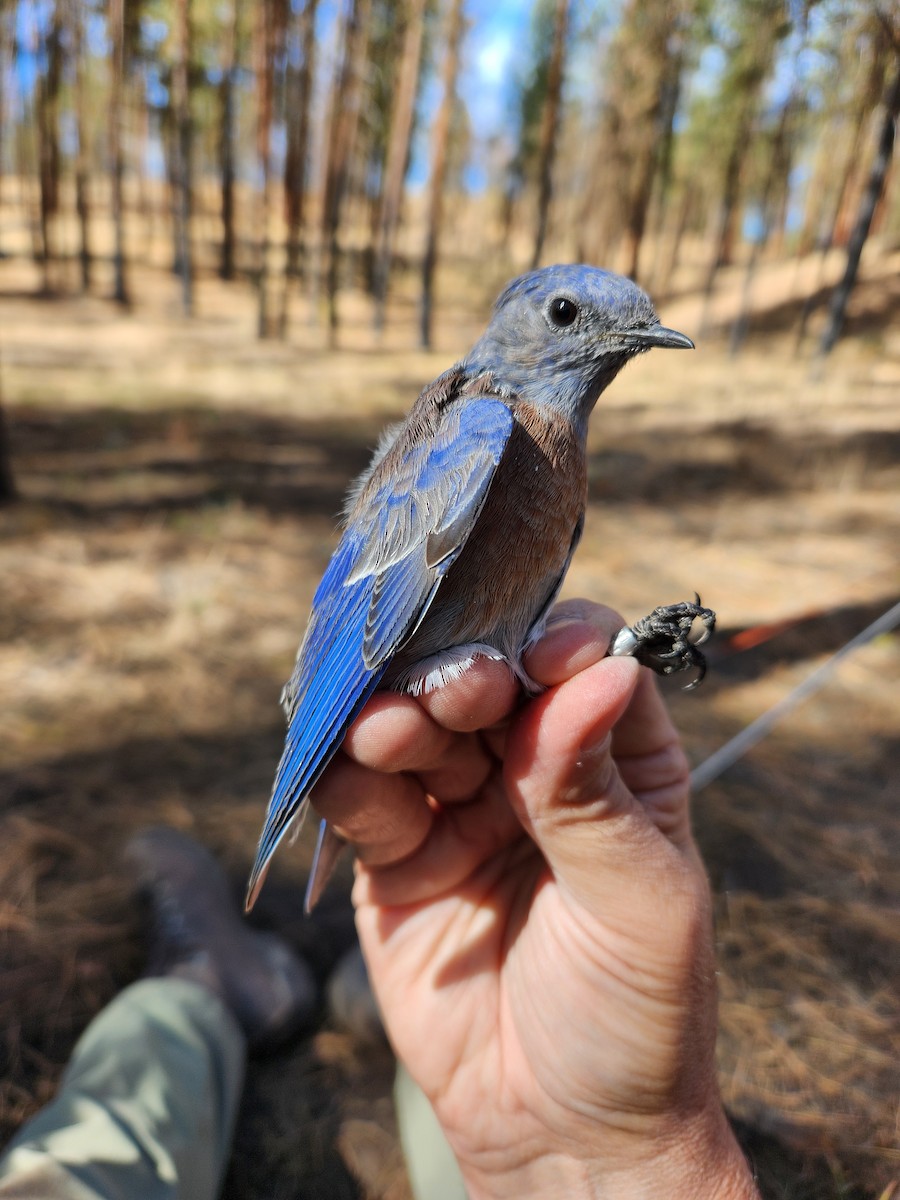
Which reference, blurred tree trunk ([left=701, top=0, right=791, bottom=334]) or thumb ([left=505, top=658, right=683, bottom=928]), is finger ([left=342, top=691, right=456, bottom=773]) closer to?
thumb ([left=505, top=658, right=683, bottom=928])

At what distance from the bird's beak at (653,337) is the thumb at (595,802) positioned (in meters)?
0.85

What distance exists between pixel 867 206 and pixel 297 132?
1378 cm

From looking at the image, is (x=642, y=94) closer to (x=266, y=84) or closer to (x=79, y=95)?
(x=266, y=84)

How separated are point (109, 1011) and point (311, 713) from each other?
147cm

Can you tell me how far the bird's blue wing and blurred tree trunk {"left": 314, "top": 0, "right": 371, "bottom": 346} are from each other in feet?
52.4

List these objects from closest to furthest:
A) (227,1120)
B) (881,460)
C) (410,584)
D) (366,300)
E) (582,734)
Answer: (582,734), (410,584), (227,1120), (881,460), (366,300)

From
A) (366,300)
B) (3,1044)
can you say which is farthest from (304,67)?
(3,1044)

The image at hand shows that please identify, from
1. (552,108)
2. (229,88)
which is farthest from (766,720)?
(229,88)

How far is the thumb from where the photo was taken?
5.59 ft

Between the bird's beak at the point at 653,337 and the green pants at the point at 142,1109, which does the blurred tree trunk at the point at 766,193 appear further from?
the green pants at the point at 142,1109

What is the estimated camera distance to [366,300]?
971 inches

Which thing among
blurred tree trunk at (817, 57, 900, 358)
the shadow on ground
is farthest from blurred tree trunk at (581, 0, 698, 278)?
the shadow on ground

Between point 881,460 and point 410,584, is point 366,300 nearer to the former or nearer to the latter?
point 881,460

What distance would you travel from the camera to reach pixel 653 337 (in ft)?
6.53
